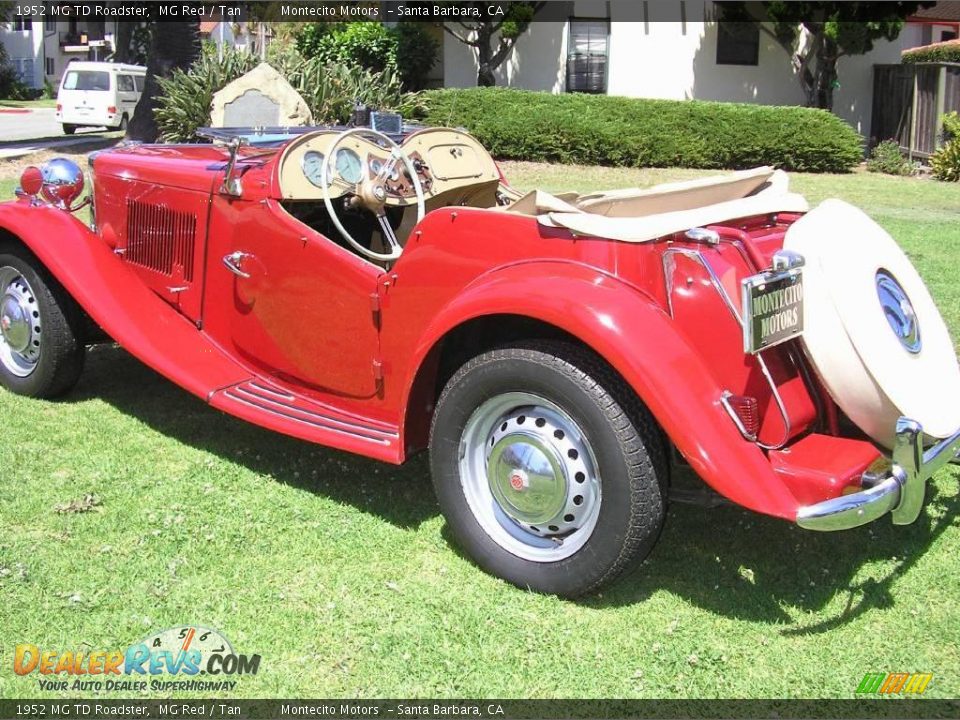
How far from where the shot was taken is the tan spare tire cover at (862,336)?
2.96 m

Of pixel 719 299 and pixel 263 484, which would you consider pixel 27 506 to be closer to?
pixel 263 484

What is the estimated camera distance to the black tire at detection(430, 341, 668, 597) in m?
2.95

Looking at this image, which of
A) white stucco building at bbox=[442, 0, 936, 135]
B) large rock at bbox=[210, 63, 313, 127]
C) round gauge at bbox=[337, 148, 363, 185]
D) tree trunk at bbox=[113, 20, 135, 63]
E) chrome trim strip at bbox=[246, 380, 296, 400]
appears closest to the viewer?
chrome trim strip at bbox=[246, 380, 296, 400]

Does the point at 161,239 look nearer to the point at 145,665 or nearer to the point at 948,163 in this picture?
the point at 145,665

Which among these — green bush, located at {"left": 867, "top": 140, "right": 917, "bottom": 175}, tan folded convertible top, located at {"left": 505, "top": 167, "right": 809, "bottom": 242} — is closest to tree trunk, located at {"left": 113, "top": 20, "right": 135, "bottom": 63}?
green bush, located at {"left": 867, "top": 140, "right": 917, "bottom": 175}

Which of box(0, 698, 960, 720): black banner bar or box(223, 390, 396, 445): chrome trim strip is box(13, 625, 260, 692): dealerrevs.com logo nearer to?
box(0, 698, 960, 720): black banner bar

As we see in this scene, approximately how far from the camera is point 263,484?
416 centimetres

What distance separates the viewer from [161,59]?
15195 mm

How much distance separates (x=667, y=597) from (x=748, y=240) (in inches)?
49.8

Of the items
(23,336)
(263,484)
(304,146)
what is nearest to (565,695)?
(263,484)

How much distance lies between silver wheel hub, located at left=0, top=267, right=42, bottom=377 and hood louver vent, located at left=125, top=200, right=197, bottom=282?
0.54m

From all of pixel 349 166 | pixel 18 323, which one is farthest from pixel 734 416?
pixel 18 323

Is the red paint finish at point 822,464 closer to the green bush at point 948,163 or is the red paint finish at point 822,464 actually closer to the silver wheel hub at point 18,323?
the silver wheel hub at point 18,323

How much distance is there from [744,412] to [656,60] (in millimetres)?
17732
